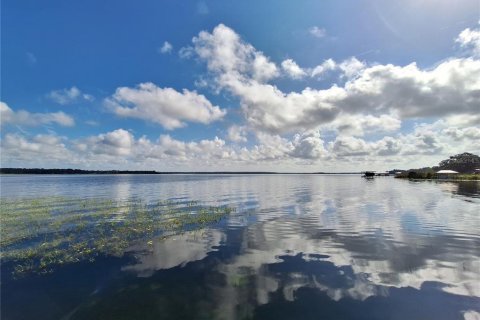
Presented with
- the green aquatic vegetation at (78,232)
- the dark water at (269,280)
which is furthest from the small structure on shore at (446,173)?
the green aquatic vegetation at (78,232)

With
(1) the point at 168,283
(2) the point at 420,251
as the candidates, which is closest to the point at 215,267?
(1) the point at 168,283

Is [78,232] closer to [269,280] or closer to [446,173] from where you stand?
[269,280]

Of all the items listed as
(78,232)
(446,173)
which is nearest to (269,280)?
(78,232)

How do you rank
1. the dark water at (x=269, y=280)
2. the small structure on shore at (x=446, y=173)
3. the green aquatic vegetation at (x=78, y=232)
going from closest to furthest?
the dark water at (x=269, y=280)
the green aquatic vegetation at (x=78, y=232)
the small structure on shore at (x=446, y=173)

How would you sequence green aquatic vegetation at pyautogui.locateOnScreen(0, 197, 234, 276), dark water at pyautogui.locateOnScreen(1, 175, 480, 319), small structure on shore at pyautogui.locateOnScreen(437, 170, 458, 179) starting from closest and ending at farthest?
dark water at pyautogui.locateOnScreen(1, 175, 480, 319) → green aquatic vegetation at pyautogui.locateOnScreen(0, 197, 234, 276) → small structure on shore at pyautogui.locateOnScreen(437, 170, 458, 179)

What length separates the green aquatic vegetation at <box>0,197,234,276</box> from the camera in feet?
63.8

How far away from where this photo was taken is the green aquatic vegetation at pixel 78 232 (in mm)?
Result: 19453

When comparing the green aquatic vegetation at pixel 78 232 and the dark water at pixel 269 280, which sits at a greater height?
the green aquatic vegetation at pixel 78 232

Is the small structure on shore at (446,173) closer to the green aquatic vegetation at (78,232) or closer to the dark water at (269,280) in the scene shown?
the dark water at (269,280)

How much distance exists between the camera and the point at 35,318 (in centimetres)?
1170

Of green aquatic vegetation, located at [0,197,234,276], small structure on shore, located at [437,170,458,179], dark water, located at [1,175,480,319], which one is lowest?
dark water, located at [1,175,480,319]

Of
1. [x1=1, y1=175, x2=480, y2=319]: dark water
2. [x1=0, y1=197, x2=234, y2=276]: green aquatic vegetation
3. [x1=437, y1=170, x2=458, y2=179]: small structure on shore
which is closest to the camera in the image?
[x1=1, y1=175, x2=480, y2=319]: dark water

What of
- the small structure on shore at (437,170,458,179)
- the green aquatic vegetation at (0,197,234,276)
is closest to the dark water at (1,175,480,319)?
Answer: the green aquatic vegetation at (0,197,234,276)

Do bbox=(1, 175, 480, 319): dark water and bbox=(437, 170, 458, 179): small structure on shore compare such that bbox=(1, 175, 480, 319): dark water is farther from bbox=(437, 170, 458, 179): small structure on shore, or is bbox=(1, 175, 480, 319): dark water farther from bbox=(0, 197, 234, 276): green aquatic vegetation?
bbox=(437, 170, 458, 179): small structure on shore
